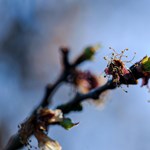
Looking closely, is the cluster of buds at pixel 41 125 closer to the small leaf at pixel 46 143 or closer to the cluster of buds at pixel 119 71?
the small leaf at pixel 46 143

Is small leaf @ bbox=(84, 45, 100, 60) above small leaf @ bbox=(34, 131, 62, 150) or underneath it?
above

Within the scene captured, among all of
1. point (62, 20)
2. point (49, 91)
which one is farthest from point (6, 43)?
point (49, 91)

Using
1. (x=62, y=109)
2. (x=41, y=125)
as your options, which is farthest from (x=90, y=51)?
(x=41, y=125)

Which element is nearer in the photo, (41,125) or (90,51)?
(41,125)

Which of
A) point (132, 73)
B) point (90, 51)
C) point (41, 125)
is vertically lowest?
point (132, 73)

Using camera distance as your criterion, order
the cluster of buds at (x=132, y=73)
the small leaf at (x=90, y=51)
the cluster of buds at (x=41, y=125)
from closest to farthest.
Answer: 1. the cluster of buds at (x=132, y=73)
2. the cluster of buds at (x=41, y=125)
3. the small leaf at (x=90, y=51)

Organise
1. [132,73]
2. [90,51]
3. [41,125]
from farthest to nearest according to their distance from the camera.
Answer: [90,51]
[41,125]
[132,73]

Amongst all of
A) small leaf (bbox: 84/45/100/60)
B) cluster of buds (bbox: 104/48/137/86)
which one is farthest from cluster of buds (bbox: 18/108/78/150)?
small leaf (bbox: 84/45/100/60)

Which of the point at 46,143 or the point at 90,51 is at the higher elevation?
the point at 90,51

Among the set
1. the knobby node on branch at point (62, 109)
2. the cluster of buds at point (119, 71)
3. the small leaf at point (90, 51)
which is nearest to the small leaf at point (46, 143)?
the knobby node on branch at point (62, 109)

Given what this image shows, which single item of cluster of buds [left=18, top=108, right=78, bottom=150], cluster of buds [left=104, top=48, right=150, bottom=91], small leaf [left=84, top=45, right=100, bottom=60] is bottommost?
cluster of buds [left=104, top=48, right=150, bottom=91]

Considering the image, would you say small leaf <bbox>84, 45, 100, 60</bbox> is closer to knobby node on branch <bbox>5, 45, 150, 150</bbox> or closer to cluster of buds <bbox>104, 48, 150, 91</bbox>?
knobby node on branch <bbox>5, 45, 150, 150</bbox>

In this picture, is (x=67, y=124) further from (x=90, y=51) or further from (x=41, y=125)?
(x=90, y=51)
